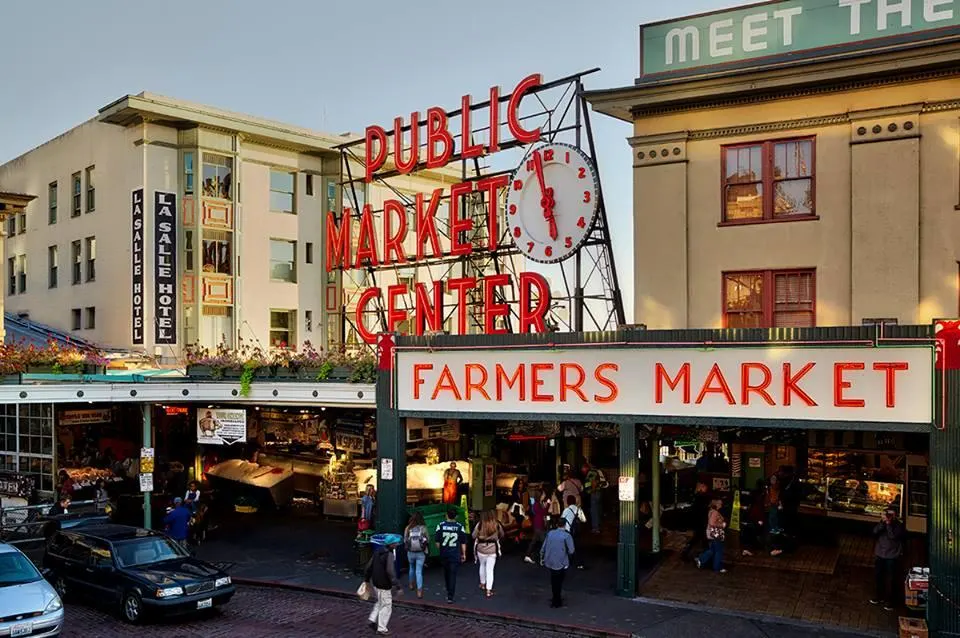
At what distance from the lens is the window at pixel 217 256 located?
117 ft

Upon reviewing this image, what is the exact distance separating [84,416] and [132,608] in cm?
1338

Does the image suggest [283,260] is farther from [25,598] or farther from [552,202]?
[25,598]

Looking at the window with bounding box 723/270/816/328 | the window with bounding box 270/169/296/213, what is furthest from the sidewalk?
the window with bounding box 270/169/296/213

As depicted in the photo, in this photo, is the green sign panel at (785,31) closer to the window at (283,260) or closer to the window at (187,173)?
the window at (187,173)

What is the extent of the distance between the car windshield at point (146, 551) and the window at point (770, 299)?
13.2 metres

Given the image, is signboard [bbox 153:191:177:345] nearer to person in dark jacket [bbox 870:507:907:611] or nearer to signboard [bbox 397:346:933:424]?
signboard [bbox 397:346:933:424]

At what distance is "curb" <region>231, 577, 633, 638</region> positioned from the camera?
15.6m

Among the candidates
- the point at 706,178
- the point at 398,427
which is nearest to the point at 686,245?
the point at 706,178

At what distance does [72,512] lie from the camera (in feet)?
76.6

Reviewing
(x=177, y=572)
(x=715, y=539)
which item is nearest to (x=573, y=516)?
(x=715, y=539)

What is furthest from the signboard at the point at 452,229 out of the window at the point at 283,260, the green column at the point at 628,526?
the window at the point at 283,260

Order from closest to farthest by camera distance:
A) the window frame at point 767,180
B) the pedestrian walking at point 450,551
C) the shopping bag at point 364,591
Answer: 1. the shopping bag at point 364,591
2. the pedestrian walking at point 450,551
3. the window frame at point 767,180

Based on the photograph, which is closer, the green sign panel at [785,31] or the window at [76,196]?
the green sign panel at [785,31]

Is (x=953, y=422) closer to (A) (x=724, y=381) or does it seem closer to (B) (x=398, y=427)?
(A) (x=724, y=381)
